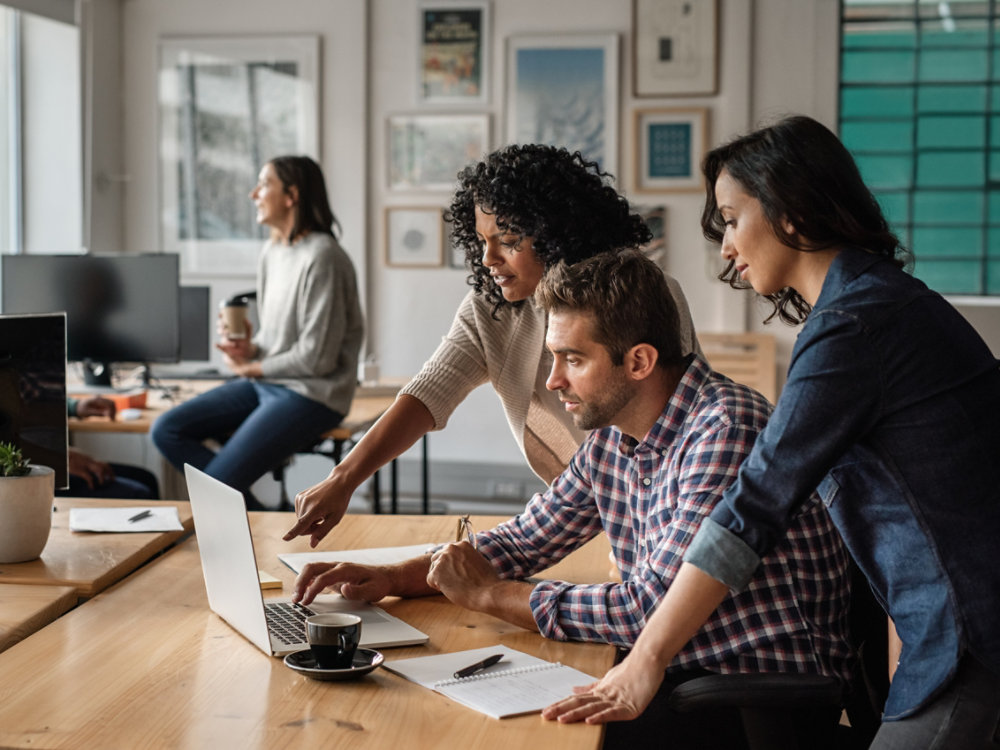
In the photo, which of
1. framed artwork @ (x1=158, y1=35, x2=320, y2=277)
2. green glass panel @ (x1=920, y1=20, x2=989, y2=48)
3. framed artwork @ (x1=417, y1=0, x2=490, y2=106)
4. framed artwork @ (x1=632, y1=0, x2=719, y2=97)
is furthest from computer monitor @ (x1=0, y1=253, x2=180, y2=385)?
green glass panel @ (x1=920, y1=20, x2=989, y2=48)

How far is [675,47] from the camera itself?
5227 millimetres

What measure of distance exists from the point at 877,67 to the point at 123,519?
13.9 feet

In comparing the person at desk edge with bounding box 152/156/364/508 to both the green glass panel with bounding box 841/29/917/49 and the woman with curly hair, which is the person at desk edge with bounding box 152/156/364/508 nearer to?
the woman with curly hair

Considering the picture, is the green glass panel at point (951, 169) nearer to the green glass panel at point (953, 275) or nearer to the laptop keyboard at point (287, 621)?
the green glass panel at point (953, 275)

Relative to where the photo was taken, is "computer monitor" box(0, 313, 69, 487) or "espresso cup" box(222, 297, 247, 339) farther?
"espresso cup" box(222, 297, 247, 339)

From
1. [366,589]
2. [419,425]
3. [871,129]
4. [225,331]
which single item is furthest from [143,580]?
[871,129]

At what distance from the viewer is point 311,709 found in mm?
1296

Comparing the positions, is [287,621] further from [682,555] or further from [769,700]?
[769,700]

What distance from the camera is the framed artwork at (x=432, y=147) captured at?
5.45 metres

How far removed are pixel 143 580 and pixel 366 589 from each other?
394 mm

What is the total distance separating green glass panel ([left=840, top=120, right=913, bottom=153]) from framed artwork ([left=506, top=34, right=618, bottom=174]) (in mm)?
1103

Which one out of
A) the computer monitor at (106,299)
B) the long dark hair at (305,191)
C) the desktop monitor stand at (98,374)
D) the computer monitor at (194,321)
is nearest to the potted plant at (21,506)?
the long dark hair at (305,191)

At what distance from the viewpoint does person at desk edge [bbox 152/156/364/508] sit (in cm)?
378

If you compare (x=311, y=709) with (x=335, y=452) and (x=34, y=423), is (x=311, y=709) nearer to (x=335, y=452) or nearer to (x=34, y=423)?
(x=34, y=423)
